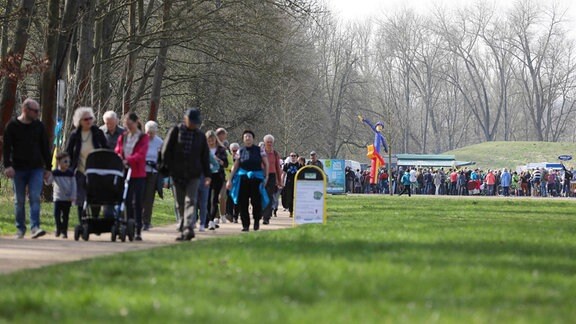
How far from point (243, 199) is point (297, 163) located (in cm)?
918

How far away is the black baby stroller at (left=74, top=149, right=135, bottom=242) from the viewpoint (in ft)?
52.2

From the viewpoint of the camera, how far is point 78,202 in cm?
1725

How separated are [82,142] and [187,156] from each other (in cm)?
166

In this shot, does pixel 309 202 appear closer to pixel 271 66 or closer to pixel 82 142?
pixel 82 142

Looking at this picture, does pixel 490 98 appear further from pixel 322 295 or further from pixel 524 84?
pixel 322 295

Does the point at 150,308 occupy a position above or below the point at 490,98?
below

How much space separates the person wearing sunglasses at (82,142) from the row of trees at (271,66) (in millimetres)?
7161

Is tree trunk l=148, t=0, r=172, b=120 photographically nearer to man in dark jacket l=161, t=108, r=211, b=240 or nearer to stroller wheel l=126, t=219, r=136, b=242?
man in dark jacket l=161, t=108, r=211, b=240

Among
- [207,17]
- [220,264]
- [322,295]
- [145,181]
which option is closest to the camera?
[322,295]

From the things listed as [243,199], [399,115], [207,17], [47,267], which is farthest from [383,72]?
[47,267]

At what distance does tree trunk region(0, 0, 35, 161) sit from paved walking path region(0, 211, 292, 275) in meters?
7.27

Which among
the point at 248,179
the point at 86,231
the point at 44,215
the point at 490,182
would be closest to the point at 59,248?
the point at 86,231

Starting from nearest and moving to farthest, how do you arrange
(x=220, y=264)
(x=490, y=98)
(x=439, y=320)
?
(x=439, y=320), (x=220, y=264), (x=490, y=98)

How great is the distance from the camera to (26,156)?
16625 mm
